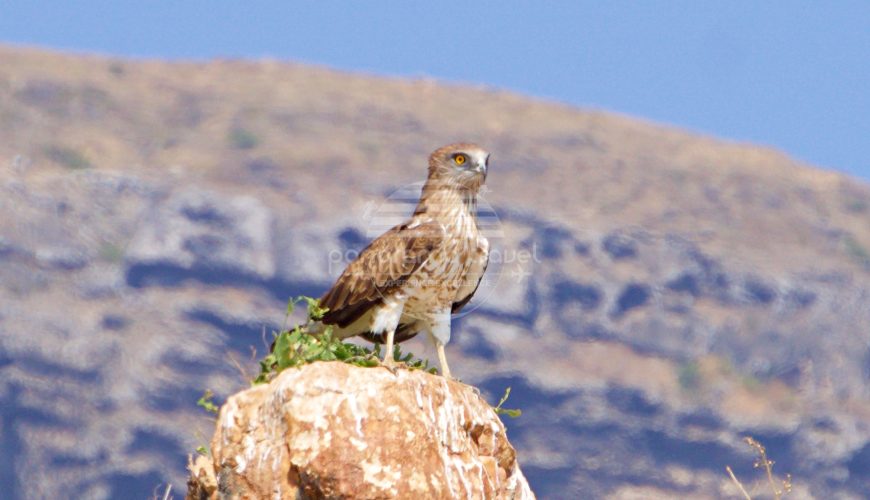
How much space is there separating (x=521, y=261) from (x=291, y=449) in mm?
6171

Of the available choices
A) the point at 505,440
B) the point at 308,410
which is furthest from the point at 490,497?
the point at 308,410

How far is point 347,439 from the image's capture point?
1299 centimetres

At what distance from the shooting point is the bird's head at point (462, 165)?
617 inches

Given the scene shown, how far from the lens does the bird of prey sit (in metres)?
15.4

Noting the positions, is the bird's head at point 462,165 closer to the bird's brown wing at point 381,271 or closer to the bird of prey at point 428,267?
the bird of prey at point 428,267

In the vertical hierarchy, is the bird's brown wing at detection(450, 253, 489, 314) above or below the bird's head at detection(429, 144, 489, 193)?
below

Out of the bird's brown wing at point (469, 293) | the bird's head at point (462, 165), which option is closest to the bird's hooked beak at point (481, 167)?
the bird's head at point (462, 165)

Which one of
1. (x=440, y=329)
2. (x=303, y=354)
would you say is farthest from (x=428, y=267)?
(x=303, y=354)

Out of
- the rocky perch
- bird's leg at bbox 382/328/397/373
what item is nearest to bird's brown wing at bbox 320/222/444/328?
bird's leg at bbox 382/328/397/373

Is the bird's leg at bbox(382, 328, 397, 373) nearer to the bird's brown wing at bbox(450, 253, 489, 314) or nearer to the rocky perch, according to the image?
the rocky perch

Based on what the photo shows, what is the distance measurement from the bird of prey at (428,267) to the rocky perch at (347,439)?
5.18ft

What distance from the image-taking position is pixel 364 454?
13.0m

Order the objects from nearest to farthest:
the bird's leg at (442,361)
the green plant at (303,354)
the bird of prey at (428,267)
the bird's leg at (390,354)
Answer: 1. the bird's leg at (390,354)
2. the green plant at (303,354)
3. the bird's leg at (442,361)
4. the bird of prey at (428,267)

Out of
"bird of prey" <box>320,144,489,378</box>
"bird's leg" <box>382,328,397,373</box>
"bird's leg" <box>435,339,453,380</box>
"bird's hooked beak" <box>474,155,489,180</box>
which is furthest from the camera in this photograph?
"bird's hooked beak" <box>474,155,489,180</box>
